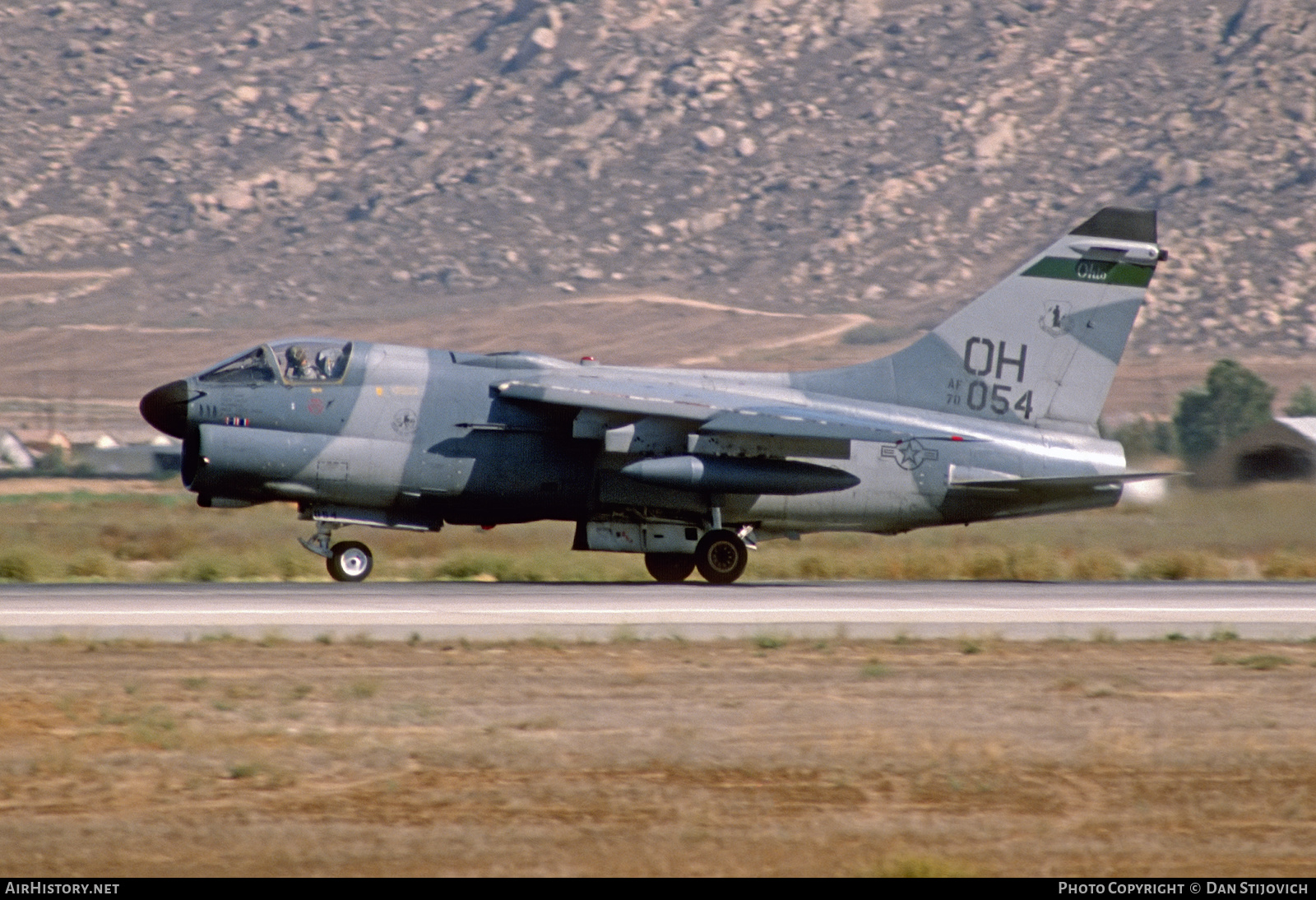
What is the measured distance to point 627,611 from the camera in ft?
59.3

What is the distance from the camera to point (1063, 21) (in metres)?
120

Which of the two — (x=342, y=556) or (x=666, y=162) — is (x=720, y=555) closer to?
(x=342, y=556)

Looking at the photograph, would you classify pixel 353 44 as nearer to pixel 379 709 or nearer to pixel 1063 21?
pixel 1063 21

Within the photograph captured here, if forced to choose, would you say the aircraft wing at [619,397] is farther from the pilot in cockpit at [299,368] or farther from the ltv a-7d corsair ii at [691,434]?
the pilot in cockpit at [299,368]

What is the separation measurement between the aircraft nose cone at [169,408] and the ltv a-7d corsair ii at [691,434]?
2 cm

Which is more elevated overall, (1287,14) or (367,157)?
(1287,14)

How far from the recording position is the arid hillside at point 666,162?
347 ft

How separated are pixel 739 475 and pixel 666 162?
97078 millimetres

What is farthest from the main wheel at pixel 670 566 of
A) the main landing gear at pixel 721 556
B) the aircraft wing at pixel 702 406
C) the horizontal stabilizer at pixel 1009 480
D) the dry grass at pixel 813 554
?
the horizontal stabilizer at pixel 1009 480

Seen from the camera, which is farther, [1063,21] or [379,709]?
[1063,21]

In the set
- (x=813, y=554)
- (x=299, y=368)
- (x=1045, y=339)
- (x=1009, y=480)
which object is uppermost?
(x=1045, y=339)

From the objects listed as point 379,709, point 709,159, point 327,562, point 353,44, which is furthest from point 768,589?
point 353,44

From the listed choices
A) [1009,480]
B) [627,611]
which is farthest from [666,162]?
[627,611]
